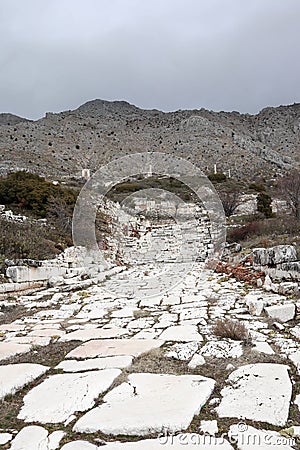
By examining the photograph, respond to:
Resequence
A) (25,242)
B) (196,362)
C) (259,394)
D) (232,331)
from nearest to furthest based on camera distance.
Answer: (259,394)
(196,362)
(232,331)
(25,242)

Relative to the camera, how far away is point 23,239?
32.0ft

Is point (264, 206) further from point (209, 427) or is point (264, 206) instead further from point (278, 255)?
point (209, 427)

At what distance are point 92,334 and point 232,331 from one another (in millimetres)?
1582

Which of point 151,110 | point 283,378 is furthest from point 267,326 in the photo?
point 151,110

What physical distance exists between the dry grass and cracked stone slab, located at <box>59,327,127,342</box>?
1100 mm

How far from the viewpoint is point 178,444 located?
1.97 meters

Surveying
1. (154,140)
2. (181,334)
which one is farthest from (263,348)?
(154,140)

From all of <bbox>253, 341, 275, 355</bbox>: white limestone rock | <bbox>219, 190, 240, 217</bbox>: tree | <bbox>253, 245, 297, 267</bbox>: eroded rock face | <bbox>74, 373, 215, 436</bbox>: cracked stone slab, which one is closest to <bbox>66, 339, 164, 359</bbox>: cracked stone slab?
<bbox>74, 373, 215, 436</bbox>: cracked stone slab

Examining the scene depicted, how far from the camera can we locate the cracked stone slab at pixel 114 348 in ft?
11.6

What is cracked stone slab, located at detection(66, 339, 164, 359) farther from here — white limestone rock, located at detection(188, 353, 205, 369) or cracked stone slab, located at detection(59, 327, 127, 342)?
white limestone rock, located at detection(188, 353, 205, 369)

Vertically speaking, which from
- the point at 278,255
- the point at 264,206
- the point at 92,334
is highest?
the point at 264,206

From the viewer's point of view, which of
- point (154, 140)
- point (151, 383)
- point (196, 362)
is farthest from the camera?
point (154, 140)

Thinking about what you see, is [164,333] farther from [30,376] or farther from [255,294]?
[255,294]

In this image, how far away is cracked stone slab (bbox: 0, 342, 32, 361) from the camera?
3.65 meters
